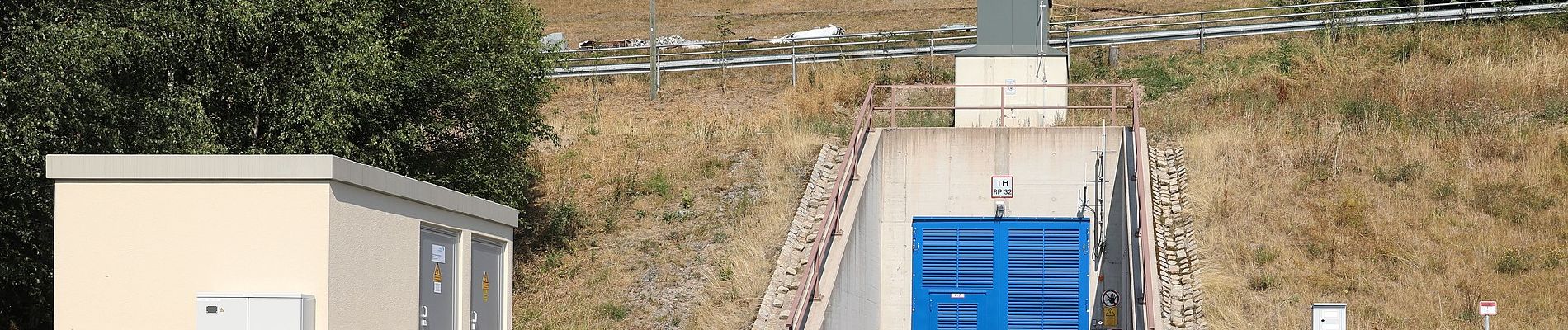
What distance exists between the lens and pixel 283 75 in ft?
60.6

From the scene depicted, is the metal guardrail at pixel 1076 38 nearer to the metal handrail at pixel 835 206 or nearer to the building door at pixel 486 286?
the metal handrail at pixel 835 206

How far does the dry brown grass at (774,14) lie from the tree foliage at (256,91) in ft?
93.6

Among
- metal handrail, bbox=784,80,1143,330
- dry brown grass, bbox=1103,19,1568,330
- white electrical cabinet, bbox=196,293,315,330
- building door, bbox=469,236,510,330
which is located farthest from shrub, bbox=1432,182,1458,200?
white electrical cabinet, bbox=196,293,315,330

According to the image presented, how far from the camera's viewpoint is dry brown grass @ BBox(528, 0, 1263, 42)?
5125 centimetres

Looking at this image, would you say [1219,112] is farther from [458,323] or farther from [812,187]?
[458,323]

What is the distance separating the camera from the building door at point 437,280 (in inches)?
473

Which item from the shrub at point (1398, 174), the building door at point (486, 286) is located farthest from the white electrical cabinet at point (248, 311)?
the shrub at point (1398, 174)

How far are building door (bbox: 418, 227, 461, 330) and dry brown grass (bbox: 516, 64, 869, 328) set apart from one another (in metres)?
5.72

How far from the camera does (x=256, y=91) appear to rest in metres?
18.2

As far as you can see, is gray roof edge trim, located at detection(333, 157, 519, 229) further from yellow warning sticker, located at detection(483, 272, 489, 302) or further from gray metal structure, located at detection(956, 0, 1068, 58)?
gray metal structure, located at detection(956, 0, 1068, 58)

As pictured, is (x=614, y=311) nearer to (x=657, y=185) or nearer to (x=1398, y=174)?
(x=657, y=185)

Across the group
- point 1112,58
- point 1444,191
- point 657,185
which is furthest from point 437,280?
point 1112,58

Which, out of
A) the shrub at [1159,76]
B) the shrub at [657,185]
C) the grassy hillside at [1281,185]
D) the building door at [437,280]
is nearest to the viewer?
the building door at [437,280]

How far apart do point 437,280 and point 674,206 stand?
32.8ft
